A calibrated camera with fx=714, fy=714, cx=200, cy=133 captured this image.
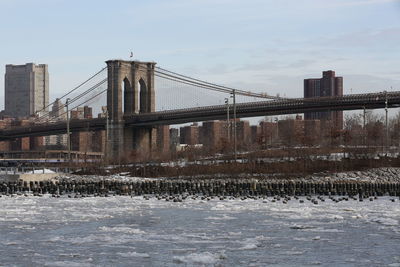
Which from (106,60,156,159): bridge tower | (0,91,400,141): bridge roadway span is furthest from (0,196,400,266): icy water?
(106,60,156,159): bridge tower

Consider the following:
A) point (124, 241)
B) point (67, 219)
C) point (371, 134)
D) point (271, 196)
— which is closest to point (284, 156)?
point (371, 134)

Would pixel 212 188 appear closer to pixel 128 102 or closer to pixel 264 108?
pixel 264 108

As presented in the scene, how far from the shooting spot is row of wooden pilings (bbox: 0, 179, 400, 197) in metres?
49.7

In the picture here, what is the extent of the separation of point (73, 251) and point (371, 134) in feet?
225

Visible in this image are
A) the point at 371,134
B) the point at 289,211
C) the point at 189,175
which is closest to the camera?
the point at 289,211

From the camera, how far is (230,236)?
26.1 meters

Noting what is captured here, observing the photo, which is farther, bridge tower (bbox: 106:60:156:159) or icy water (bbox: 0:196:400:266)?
bridge tower (bbox: 106:60:156:159)

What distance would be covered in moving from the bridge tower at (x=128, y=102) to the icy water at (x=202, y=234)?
62.7 metres

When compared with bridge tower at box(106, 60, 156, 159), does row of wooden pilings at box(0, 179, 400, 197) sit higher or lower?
lower

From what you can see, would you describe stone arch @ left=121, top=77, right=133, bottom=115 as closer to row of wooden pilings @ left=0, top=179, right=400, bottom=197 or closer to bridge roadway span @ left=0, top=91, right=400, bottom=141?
bridge roadway span @ left=0, top=91, right=400, bottom=141

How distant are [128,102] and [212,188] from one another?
193ft

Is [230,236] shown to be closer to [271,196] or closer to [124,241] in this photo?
[124,241]

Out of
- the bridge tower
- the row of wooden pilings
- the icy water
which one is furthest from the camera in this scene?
the bridge tower

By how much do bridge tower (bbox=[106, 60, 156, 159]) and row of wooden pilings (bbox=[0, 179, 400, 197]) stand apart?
4197cm
